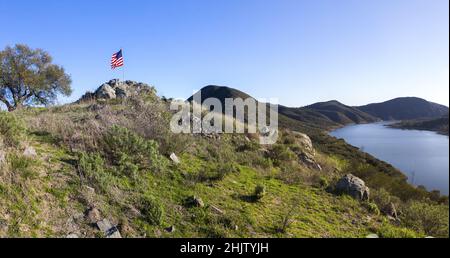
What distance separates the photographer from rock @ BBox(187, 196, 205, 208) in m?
6.76

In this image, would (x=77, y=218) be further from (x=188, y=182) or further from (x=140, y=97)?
(x=140, y=97)

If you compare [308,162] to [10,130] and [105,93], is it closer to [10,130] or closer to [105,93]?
[105,93]

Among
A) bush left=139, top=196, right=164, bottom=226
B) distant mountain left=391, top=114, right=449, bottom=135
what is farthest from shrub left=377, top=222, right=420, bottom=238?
distant mountain left=391, top=114, right=449, bottom=135

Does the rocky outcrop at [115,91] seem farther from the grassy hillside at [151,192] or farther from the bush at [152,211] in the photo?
the bush at [152,211]

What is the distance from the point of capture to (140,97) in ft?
48.7

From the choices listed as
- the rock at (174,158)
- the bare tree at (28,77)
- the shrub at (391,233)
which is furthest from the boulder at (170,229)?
the bare tree at (28,77)

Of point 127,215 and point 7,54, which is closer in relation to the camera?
point 127,215

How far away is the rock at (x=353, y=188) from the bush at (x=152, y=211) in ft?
23.8

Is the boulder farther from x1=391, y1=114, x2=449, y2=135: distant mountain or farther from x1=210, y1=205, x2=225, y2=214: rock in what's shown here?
x1=391, y1=114, x2=449, y2=135: distant mountain

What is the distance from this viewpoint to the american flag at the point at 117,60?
53.2 ft

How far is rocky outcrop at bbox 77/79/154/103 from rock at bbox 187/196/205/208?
1083 cm
